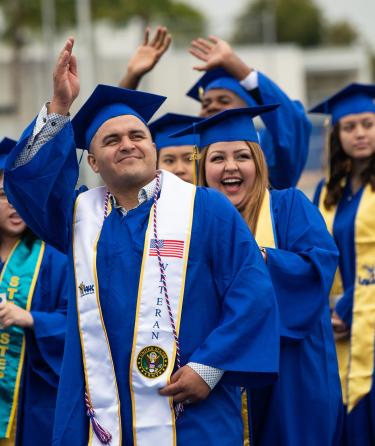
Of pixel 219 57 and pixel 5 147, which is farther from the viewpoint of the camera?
pixel 219 57

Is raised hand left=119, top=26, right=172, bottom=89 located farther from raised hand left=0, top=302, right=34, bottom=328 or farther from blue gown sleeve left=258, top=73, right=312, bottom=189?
raised hand left=0, top=302, right=34, bottom=328

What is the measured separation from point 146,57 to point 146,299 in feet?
8.57

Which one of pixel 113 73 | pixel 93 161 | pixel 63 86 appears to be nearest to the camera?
pixel 63 86

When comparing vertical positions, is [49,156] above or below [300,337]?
above

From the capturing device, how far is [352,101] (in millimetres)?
6262

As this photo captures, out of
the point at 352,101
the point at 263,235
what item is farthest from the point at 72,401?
the point at 352,101

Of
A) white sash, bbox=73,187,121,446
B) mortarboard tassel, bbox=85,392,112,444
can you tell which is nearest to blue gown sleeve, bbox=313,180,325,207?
white sash, bbox=73,187,121,446

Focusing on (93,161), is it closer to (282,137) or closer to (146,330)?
(146,330)

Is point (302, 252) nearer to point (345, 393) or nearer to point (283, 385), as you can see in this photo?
point (283, 385)

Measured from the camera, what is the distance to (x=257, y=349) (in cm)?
357

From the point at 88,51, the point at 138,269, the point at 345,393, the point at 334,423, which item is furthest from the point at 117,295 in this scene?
the point at 88,51

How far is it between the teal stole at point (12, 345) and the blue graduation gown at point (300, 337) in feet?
4.16

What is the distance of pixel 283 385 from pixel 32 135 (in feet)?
5.60

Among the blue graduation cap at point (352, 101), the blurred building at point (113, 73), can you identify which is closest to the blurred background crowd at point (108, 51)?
the blurred building at point (113, 73)
